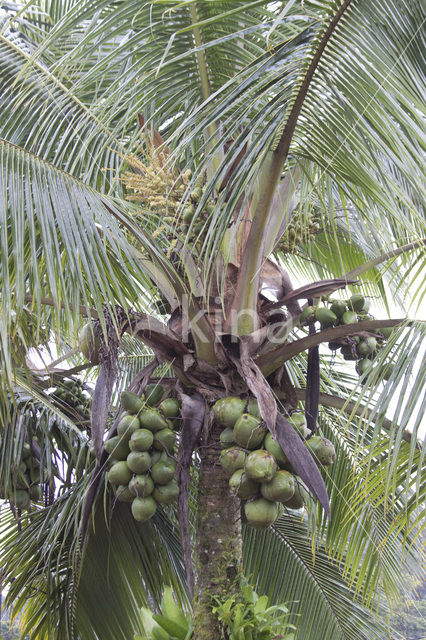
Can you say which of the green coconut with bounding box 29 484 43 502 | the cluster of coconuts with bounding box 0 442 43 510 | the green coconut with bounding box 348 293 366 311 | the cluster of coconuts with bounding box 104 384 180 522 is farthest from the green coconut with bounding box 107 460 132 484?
the green coconut with bounding box 29 484 43 502

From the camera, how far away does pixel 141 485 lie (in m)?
2.23

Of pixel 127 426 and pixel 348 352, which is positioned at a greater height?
pixel 348 352

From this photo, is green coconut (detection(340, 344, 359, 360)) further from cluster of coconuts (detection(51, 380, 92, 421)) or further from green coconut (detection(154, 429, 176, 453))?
cluster of coconuts (detection(51, 380, 92, 421))

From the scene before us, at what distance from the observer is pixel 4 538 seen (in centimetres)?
380

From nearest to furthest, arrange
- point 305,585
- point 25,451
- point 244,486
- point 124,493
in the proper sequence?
point 244,486, point 124,493, point 25,451, point 305,585

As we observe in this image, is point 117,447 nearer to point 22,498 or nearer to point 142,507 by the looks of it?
point 142,507

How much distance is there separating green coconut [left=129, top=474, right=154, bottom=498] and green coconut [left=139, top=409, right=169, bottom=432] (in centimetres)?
17

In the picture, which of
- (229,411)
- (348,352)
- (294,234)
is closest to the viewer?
(229,411)

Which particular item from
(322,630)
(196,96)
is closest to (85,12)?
(196,96)

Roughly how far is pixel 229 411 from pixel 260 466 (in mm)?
279

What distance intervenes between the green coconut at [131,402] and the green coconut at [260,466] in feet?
1.69

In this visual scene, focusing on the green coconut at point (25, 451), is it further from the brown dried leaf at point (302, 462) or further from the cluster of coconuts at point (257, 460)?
the brown dried leaf at point (302, 462)

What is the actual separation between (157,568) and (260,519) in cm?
152

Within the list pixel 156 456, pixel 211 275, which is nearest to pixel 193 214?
pixel 211 275
